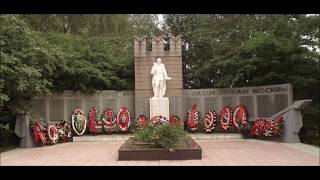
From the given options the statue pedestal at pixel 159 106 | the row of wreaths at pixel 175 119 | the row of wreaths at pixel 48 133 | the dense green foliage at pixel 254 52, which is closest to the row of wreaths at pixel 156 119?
the row of wreaths at pixel 175 119

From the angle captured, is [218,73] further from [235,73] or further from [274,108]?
[274,108]

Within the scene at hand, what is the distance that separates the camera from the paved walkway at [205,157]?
356 inches

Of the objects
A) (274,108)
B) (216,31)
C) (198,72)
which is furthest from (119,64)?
(274,108)

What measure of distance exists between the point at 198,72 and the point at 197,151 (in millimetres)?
9651

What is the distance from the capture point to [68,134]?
15.2m

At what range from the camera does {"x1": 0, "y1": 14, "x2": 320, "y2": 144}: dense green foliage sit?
12.5 meters

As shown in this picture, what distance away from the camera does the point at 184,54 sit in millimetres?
20375

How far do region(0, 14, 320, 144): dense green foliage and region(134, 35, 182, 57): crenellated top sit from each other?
3.05 ft

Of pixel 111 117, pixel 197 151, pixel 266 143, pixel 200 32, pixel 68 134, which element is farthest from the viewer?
pixel 200 32

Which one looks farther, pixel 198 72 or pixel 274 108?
pixel 198 72

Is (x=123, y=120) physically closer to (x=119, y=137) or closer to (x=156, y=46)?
(x=119, y=137)

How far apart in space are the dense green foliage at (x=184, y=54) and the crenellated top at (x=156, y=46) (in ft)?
3.05

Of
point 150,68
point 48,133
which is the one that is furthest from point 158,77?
point 48,133

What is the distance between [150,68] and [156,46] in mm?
942
